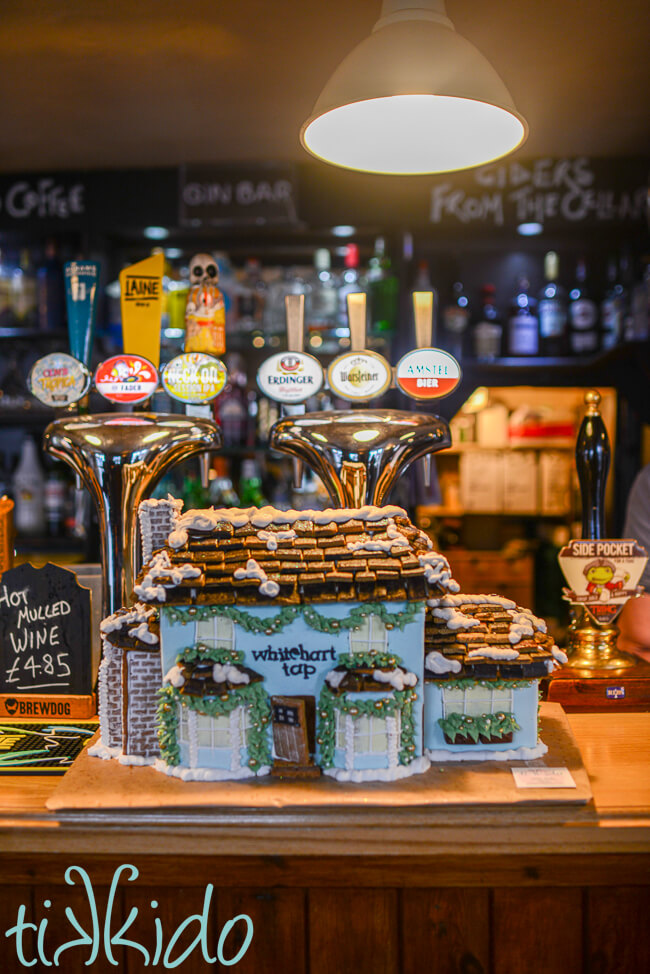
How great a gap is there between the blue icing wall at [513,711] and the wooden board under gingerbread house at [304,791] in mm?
34

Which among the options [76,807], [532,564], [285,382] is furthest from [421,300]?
[532,564]

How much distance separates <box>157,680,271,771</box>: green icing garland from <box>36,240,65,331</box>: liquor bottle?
2.88 m

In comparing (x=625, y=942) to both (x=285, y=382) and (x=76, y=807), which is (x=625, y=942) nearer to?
(x=76, y=807)

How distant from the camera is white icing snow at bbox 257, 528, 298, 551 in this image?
110cm

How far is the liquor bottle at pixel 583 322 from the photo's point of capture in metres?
3.54

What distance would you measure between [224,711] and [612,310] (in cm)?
299

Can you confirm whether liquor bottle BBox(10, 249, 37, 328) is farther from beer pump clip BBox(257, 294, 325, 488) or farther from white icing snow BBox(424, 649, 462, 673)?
white icing snow BBox(424, 649, 462, 673)

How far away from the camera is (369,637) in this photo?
1073 mm

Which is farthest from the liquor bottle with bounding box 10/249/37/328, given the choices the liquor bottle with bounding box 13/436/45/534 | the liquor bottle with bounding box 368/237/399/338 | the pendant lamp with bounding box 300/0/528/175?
the pendant lamp with bounding box 300/0/528/175

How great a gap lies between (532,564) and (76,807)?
3.62 m

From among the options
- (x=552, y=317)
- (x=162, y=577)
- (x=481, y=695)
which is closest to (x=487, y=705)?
(x=481, y=695)

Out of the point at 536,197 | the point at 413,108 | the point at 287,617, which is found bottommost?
the point at 287,617

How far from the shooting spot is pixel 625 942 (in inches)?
39.9

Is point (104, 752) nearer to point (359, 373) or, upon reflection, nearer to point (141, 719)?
point (141, 719)
